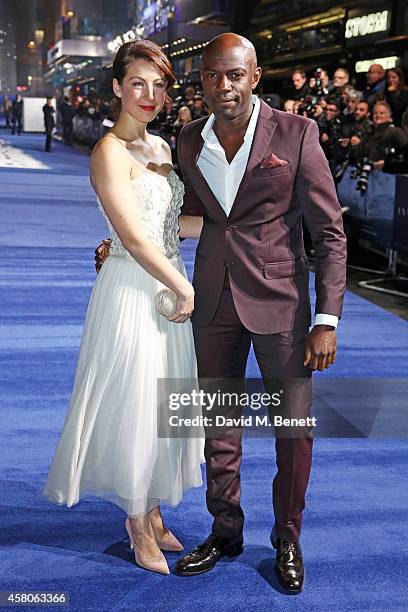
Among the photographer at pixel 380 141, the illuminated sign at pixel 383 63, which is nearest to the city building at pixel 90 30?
the illuminated sign at pixel 383 63

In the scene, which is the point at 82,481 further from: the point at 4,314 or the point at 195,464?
the point at 4,314

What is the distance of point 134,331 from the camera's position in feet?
9.03

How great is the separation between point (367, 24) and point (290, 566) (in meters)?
15.2

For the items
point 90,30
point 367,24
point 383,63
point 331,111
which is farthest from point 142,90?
point 90,30

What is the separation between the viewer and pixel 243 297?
2.65 meters

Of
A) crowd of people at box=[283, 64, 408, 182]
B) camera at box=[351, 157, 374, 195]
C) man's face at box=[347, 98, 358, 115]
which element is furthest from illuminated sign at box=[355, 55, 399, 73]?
camera at box=[351, 157, 374, 195]

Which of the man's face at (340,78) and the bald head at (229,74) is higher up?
the man's face at (340,78)

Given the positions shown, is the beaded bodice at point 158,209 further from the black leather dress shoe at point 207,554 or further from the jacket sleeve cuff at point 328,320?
the black leather dress shoe at point 207,554

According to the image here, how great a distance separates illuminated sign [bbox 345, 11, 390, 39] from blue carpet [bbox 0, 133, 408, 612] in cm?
1079

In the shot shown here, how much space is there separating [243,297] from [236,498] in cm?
76

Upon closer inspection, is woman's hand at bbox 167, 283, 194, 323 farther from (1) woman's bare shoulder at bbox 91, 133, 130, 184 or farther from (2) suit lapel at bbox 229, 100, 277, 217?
(1) woman's bare shoulder at bbox 91, 133, 130, 184

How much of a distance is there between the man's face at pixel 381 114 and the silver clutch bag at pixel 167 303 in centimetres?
672

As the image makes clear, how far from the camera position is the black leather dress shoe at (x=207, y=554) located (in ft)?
9.32

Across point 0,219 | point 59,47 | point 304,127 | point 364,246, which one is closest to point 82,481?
point 304,127
